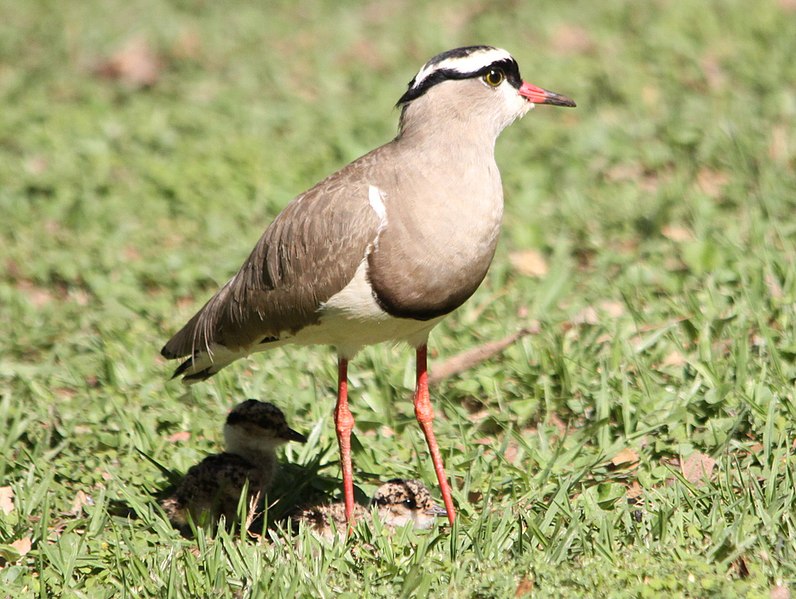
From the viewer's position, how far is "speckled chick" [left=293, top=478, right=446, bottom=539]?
4.86 m

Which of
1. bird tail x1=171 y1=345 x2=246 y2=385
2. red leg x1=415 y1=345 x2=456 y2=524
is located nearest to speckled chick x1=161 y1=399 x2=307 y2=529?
bird tail x1=171 y1=345 x2=246 y2=385

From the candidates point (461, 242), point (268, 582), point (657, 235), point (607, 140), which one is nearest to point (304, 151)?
point (607, 140)

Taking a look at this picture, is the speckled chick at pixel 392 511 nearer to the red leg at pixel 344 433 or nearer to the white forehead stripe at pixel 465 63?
the red leg at pixel 344 433

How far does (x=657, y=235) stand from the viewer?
7020 mm

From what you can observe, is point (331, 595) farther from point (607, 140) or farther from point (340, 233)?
point (607, 140)

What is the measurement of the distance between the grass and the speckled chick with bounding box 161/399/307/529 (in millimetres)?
144

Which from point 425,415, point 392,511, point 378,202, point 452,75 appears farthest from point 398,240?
point 392,511

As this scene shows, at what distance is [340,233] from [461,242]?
522 millimetres

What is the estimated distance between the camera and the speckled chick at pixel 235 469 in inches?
197

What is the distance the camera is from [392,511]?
4.88 m

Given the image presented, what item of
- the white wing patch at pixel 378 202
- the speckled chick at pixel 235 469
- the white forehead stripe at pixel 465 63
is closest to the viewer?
the white wing patch at pixel 378 202

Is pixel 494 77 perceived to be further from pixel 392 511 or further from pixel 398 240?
pixel 392 511

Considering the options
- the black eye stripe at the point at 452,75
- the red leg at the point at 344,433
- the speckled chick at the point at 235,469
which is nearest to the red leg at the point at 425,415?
the red leg at the point at 344,433

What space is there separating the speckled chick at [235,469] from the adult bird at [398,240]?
30 centimetres
